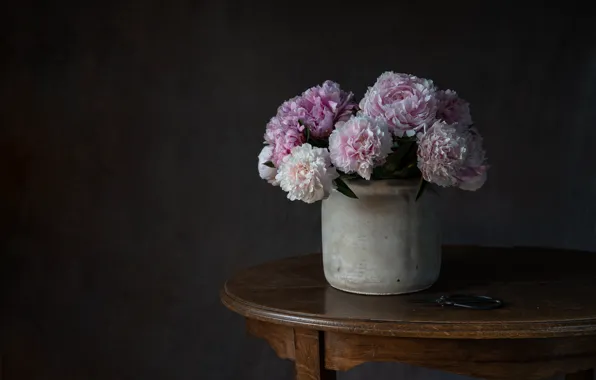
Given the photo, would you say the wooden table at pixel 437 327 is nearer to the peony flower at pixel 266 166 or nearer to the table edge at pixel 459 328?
the table edge at pixel 459 328

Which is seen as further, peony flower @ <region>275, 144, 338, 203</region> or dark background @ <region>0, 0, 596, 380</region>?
dark background @ <region>0, 0, 596, 380</region>

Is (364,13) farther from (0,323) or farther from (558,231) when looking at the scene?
(0,323)

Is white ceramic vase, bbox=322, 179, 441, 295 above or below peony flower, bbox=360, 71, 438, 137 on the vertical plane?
below

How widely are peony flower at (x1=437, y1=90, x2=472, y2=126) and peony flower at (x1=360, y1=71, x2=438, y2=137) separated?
31mm

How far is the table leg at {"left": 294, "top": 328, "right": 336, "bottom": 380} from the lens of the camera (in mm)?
1183

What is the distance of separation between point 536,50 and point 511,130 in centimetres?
27

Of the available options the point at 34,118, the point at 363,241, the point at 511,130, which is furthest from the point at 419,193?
the point at 34,118

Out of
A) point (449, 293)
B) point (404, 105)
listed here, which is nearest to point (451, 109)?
point (404, 105)

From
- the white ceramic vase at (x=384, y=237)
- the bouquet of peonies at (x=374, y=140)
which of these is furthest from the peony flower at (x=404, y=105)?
the white ceramic vase at (x=384, y=237)

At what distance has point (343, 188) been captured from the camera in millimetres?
1253

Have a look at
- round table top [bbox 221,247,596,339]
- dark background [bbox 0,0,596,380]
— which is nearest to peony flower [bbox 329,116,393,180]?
round table top [bbox 221,247,596,339]

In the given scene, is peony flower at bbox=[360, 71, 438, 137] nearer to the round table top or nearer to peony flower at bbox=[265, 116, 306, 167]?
peony flower at bbox=[265, 116, 306, 167]

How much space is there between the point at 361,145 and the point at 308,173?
99mm

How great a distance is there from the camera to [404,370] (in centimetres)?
233
